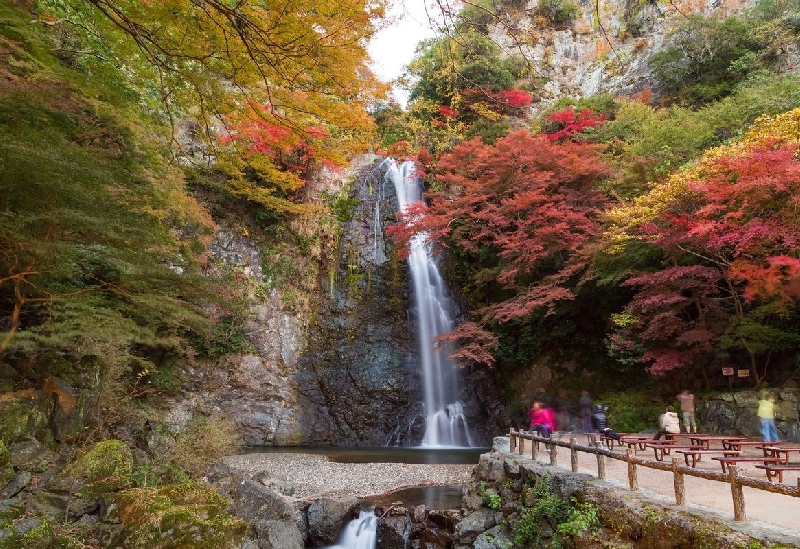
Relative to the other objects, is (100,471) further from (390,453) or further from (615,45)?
(615,45)

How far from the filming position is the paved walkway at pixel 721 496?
13.0 ft

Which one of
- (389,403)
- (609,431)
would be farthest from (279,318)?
(609,431)

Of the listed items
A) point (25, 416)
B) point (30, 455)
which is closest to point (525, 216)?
point (25, 416)

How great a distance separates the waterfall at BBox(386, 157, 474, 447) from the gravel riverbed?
4.25m

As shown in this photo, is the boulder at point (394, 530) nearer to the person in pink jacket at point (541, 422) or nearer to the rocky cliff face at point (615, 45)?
the person in pink jacket at point (541, 422)

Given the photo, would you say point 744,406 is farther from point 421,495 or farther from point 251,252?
point 251,252

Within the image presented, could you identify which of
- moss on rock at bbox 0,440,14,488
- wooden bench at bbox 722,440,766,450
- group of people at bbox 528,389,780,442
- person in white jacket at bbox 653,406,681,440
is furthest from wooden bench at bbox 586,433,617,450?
moss on rock at bbox 0,440,14,488

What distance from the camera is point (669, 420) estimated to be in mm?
8453

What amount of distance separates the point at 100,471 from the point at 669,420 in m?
9.06

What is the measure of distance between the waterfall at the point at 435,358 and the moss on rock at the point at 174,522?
10710mm

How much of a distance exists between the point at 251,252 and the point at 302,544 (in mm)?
12516

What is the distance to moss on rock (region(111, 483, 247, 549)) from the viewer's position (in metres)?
4.36

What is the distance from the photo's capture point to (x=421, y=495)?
8758 millimetres

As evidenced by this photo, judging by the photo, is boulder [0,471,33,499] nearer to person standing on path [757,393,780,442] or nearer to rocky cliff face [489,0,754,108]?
person standing on path [757,393,780,442]
